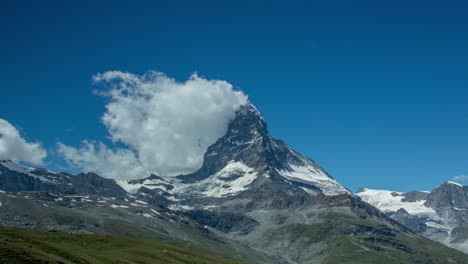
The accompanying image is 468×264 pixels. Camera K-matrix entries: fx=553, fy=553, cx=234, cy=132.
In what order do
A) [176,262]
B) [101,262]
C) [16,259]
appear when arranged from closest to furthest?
[16,259] < [101,262] < [176,262]

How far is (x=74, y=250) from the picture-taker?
392ft

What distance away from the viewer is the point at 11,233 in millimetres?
114312

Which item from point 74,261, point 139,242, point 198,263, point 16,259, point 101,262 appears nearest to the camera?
point 16,259

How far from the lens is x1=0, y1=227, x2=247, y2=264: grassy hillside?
89.4 metres

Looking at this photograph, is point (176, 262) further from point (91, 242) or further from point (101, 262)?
point (101, 262)

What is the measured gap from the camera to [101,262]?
109812 mm

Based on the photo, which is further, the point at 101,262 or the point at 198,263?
the point at 198,263

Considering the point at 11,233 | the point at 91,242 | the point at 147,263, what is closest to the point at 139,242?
the point at 91,242

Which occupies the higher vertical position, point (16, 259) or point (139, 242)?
point (139, 242)

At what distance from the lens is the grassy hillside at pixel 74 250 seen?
89438 mm

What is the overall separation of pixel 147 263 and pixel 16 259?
1783 inches

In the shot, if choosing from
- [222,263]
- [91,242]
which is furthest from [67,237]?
[222,263]

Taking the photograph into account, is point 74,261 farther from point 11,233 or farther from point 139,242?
point 139,242

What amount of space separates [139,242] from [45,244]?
190 feet
